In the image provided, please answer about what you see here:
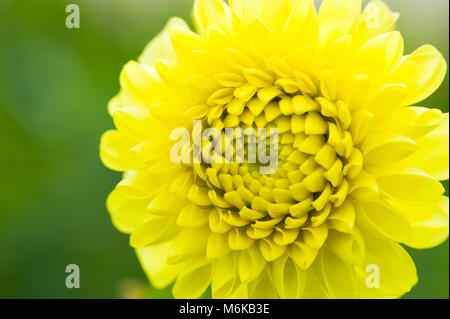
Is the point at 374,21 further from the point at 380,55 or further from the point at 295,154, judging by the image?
the point at 295,154

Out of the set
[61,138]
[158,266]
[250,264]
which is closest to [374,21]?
[250,264]

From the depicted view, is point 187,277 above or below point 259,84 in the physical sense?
below

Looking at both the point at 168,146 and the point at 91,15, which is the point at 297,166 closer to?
the point at 168,146

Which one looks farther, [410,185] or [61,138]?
[61,138]

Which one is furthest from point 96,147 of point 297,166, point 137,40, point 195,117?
point 297,166

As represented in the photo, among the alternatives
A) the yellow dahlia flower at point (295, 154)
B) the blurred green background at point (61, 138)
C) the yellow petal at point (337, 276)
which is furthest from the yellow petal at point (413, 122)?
the blurred green background at point (61, 138)

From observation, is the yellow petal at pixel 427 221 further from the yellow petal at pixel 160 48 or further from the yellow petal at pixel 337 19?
the yellow petal at pixel 160 48
